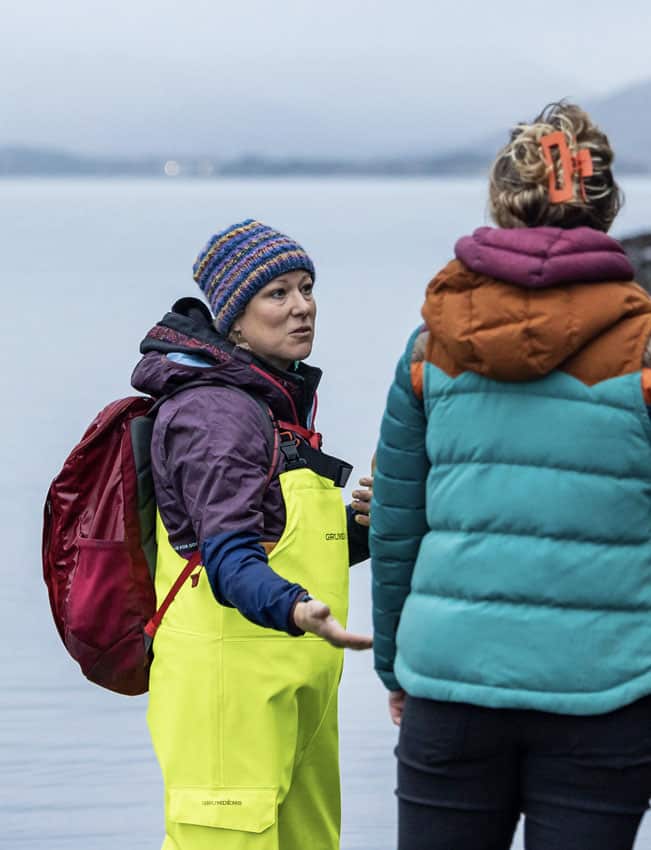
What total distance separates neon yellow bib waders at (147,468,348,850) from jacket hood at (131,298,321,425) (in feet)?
0.52

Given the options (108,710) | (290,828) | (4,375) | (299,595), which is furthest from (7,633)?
(4,375)

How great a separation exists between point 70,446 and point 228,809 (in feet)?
25.0

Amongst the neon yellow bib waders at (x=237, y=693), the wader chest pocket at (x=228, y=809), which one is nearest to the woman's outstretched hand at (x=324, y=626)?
the neon yellow bib waders at (x=237, y=693)

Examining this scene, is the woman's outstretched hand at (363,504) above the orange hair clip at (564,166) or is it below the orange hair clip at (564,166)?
below

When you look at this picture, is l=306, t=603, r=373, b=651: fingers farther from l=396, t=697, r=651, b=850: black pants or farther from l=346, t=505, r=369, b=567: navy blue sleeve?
l=346, t=505, r=369, b=567: navy blue sleeve

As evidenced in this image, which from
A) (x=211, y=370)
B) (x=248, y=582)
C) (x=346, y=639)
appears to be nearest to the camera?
(x=346, y=639)

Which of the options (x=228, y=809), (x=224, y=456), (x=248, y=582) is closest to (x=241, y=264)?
(x=224, y=456)

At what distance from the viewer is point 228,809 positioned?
367 centimetres

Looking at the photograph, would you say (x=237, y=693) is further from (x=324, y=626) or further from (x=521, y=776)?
(x=521, y=776)

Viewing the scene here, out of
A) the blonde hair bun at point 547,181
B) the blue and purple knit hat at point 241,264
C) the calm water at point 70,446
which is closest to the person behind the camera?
the blonde hair bun at point 547,181

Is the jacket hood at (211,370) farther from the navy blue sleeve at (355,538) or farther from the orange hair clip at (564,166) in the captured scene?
the orange hair clip at (564,166)

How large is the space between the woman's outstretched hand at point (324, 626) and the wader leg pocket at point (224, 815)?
46cm

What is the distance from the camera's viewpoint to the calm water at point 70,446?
5.19 metres

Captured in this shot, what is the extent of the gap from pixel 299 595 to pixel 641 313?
772mm
